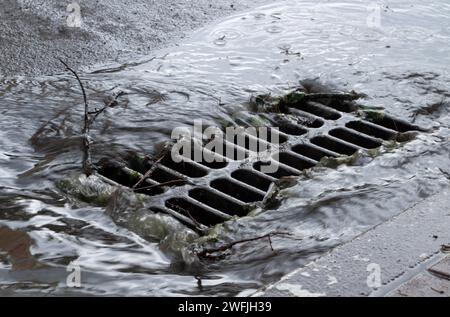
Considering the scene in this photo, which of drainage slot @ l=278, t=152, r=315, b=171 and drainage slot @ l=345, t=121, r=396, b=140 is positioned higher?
drainage slot @ l=345, t=121, r=396, b=140

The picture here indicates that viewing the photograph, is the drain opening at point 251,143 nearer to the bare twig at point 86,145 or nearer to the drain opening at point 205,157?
the drain opening at point 205,157

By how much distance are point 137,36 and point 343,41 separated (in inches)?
67.5

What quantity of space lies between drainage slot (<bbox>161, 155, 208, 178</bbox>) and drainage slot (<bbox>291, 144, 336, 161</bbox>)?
61 cm

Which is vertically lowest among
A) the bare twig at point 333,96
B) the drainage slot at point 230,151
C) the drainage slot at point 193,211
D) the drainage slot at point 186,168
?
the drainage slot at point 193,211

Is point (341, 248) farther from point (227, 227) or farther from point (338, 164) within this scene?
point (338, 164)

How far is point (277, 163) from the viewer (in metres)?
3.86

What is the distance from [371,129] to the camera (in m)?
4.35

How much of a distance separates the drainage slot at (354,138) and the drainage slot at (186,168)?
0.95 metres

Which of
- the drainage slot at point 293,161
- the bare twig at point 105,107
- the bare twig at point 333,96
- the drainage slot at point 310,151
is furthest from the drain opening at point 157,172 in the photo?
the bare twig at point 333,96

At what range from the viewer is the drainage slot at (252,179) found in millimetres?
3709

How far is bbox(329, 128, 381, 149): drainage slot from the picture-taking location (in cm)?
418

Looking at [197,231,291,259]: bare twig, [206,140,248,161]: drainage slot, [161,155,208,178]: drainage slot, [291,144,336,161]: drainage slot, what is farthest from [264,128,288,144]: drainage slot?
[197,231,291,259]: bare twig

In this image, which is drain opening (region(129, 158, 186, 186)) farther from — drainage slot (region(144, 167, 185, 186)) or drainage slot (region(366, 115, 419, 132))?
drainage slot (region(366, 115, 419, 132))
